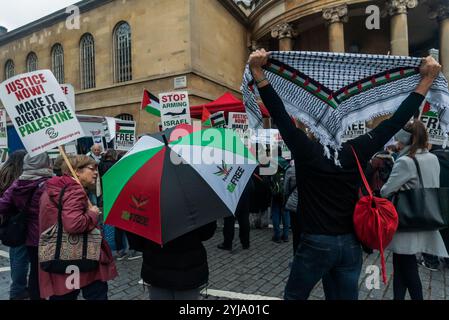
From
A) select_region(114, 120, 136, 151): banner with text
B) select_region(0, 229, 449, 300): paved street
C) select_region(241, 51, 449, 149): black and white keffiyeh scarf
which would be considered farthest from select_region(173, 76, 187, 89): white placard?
select_region(241, 51, 449, 149): black and white keffiyeh scarf

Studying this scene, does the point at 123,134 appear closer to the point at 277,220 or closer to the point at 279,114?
the point at 277,220

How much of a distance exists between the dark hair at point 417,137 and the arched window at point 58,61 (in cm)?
2201

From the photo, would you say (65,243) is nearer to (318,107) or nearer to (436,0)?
(318,107)

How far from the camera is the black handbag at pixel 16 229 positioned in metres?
3.57

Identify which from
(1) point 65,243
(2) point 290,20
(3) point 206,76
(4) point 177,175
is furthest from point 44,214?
(2) point 290,20

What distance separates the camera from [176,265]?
7.29 ft

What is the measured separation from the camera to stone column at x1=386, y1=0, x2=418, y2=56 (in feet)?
48.4

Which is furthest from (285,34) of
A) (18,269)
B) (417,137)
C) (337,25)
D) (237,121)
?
(18,269)

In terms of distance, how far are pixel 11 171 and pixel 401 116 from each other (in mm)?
4366

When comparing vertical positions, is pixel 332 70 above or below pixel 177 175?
above

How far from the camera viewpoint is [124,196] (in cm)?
212

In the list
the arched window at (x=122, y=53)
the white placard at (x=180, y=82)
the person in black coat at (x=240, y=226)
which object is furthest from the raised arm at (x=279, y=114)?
the arched window at (x=122, y=53)

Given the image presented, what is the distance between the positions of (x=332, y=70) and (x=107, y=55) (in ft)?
61.7

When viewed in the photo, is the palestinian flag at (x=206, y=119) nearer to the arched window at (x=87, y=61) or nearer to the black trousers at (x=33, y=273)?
the black trousers at (x=33, y=273)
